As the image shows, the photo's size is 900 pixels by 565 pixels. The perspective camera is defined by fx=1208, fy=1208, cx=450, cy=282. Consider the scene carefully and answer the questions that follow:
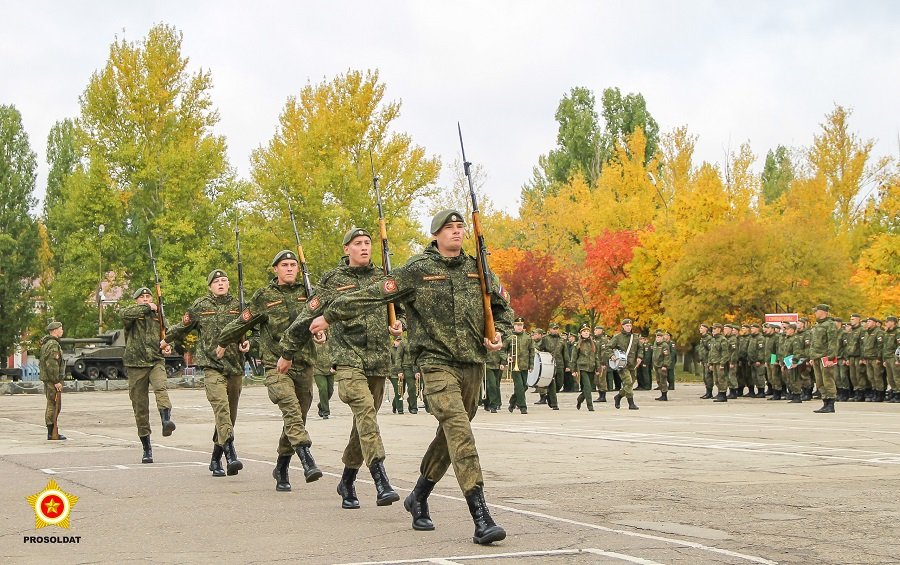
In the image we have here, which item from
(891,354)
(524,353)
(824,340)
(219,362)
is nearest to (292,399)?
(219,362)

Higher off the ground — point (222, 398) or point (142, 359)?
point (142, 359)

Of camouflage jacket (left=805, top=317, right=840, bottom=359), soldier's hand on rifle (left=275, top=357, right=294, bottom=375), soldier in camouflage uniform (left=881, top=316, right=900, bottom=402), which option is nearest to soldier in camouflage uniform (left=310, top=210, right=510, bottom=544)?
soldier's hand on rifle (left=275, top=357, right=294, bottom=375)

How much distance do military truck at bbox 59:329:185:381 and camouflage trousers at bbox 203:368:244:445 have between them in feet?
127

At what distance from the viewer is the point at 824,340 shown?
86.9 feet

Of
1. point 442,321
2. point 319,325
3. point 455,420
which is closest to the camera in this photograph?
point 455,420

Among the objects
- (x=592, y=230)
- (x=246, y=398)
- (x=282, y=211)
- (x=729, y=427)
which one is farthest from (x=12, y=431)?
(x=592, y=230)

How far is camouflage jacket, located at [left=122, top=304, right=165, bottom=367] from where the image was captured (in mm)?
14555

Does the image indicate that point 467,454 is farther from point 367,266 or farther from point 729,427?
point 729,427

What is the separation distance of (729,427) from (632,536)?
442 inches

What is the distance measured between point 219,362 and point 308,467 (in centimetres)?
230

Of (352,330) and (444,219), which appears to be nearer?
(444,219)

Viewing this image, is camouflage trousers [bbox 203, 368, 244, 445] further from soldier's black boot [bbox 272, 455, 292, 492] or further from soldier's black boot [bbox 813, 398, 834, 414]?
→ soldier's black boot [bbox 813, 398, 834, 414]

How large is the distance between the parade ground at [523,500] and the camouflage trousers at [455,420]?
43 cm

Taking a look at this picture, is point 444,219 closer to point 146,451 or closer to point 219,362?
point 219,362
